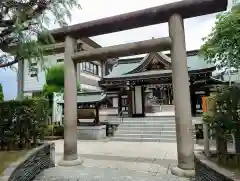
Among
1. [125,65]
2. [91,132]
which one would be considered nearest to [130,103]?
[125,65]

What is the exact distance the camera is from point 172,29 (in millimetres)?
6648

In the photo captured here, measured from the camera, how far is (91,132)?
15.6 metres

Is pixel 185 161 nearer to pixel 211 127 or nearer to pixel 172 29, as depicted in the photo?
pixel 211 127

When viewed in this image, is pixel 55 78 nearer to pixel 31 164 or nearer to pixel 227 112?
pixel 31 164

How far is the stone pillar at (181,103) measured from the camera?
6105mm

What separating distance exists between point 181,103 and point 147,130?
9820 millimetres

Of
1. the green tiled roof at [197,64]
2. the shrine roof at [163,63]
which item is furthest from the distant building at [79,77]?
the green tiled roof at [197,64]

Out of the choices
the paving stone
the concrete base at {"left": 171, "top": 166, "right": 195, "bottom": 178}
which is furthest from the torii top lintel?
the paving stone

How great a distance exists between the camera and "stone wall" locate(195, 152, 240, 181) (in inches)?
132

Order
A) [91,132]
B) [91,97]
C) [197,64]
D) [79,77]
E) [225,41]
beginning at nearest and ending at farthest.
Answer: [225,41], [91,132], [91,97], [197,64], [79,77]

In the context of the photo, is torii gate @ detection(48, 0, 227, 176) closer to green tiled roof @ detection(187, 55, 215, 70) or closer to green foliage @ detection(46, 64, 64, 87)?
green tiled roof @ detection(187, 55, 215, 70)

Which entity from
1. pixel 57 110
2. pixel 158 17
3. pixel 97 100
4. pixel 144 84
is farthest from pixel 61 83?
pixel 158 17

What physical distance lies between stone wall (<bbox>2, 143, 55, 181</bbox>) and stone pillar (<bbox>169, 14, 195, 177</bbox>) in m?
3.69

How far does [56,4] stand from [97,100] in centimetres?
1085
